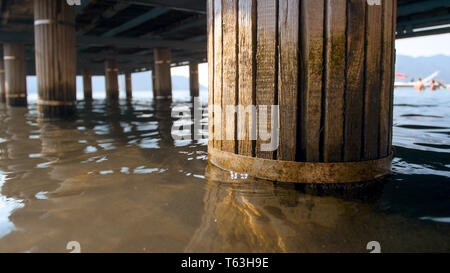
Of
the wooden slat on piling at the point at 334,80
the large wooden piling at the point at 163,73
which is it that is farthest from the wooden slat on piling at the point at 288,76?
the large wooden piling at the point at 163,73

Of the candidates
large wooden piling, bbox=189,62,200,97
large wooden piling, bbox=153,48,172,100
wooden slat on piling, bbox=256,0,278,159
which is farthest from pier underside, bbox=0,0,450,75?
large wooden piling, bbox=189,62,200,97

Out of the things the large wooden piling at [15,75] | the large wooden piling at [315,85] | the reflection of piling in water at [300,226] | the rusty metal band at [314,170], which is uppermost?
the large wooden piling at [15,75]

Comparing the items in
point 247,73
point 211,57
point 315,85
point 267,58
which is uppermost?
point 211,57

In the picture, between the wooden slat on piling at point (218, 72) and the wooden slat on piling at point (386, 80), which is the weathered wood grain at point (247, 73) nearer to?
the wooden slat on piling at point (218, 72)

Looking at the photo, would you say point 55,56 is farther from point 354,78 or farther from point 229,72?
point 354,78

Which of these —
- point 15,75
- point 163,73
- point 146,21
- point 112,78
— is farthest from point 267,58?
point 112,78

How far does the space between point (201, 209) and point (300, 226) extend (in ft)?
2.34

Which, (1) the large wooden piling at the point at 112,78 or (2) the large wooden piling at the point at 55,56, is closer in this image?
(2) the large wooden piling at the point at 55,56

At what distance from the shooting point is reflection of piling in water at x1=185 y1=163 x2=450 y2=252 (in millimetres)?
1784

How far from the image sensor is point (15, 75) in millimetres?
17984

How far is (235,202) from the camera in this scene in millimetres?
2422

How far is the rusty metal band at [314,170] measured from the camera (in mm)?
2738

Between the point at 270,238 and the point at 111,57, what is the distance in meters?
27.8
